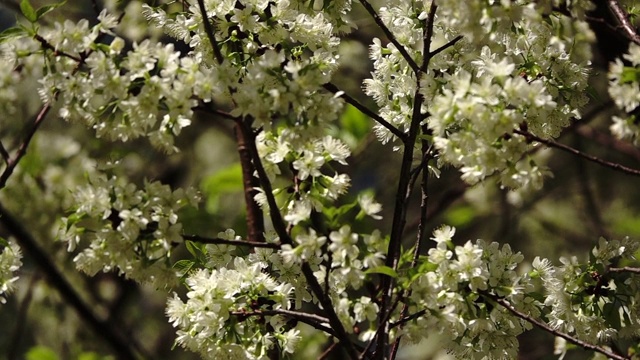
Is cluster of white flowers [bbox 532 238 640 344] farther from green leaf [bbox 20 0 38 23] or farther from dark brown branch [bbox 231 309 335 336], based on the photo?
green leaf [bbox 20 0 38 23]

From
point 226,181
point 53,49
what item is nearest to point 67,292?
point 226,181

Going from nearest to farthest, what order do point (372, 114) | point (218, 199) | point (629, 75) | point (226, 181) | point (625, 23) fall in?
point (629, 75), point (372, 114), point (625, 23), point (226, 181), point (218, 199)

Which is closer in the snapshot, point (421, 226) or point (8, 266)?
point (421, 226)

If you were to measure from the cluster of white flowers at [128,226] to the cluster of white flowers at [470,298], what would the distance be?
1.49 ft

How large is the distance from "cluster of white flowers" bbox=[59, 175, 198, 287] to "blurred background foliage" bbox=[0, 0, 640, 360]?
1557mm

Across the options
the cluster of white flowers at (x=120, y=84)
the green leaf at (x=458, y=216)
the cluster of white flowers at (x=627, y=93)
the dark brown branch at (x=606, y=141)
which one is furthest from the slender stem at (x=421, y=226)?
the green leaf at (x=458, y=216)

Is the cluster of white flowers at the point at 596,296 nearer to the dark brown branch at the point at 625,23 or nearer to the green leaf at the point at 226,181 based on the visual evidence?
the dark brown branch at the point at 625,23

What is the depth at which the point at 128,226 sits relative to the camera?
161 cm

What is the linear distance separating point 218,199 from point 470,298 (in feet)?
8.02

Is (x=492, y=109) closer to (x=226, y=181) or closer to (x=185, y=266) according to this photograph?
(x=185, y=266)

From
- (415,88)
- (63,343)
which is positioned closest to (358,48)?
(63,343)

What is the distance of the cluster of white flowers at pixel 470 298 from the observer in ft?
5.57

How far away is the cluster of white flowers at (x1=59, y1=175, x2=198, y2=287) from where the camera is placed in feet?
5.31

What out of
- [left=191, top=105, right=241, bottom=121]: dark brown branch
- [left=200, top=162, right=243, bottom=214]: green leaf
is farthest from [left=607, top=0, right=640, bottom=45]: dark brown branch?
[left=200, top=162, right=243, bottom=214]: green leaf
